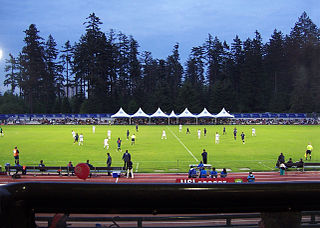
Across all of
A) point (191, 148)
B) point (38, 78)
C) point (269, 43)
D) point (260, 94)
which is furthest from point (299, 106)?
point (38, 78)

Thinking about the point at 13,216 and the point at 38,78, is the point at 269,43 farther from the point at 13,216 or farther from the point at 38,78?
the point at 13,216

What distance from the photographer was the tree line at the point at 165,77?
78.6m

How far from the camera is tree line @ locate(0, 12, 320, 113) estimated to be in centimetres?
7856

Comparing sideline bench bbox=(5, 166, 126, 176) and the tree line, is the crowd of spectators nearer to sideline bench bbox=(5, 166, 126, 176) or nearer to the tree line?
the tree line

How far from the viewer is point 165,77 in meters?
96.0

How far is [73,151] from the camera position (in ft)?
81.5

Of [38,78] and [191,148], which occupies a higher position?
[38,78]

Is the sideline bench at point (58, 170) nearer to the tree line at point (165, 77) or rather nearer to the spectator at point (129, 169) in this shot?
the spectator at point (129, 169)

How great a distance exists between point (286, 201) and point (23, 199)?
0.99 metres

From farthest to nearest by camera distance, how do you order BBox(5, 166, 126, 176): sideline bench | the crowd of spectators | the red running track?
the crowd of spectators
BBox(5, 166, 126, 176): sideline bench
the red running track

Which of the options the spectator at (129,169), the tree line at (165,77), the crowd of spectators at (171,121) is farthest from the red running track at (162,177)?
the tree line at (165,77)

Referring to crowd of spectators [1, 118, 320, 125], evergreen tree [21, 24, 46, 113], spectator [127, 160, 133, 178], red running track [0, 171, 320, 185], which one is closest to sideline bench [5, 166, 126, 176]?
red running track [0, 171, 320, 185]

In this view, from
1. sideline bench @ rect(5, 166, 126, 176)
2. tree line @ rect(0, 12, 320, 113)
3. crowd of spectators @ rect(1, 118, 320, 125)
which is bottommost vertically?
sideline bench @ rect(5, 166, 126, 176)

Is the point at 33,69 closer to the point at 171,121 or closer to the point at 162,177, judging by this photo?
the point at 171,121
